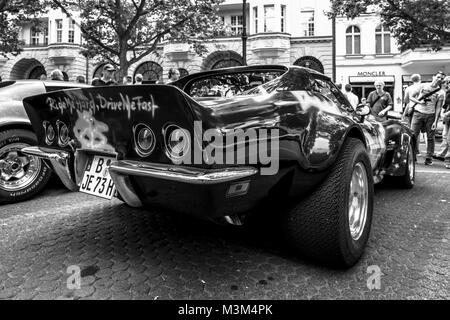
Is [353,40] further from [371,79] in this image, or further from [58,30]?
[58,30]

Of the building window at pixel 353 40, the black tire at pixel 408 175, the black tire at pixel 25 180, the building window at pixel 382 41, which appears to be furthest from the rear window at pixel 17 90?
the building window at pixel 382 41

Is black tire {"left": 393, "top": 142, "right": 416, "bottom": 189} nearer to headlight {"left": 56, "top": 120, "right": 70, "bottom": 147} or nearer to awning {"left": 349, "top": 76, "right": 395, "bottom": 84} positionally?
headlight {"left": 56, "top": 120, "right": 70, "bottom": 147}

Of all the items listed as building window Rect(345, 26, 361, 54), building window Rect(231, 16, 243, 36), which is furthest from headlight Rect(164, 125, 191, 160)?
building window Rect(345, 26, 361, 54)

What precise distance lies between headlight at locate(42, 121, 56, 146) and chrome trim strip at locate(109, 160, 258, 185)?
102cm

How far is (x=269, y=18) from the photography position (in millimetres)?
23891

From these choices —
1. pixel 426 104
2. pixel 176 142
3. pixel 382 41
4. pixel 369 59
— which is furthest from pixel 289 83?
pixel 382 41

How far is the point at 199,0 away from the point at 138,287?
13911 mm

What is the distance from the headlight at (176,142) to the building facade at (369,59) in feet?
80.1

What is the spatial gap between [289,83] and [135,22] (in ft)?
39.1

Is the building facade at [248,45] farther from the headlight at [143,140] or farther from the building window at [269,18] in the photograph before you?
the headlight at [143,140]

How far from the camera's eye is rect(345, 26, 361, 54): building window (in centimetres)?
2448

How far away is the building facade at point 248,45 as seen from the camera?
23.5m
